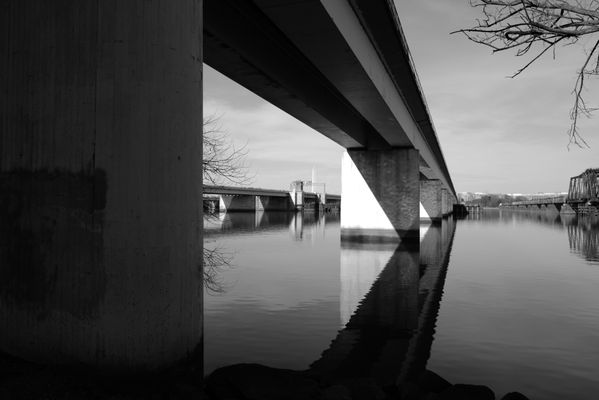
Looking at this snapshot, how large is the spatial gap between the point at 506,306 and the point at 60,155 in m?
10.6

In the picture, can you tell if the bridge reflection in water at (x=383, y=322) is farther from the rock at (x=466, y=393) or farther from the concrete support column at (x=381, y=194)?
the concrete support column at (x=381, y=194)

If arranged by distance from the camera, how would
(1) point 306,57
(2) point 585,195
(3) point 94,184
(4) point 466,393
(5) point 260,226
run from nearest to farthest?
1. (3) point 94,184
2. (4) point 466,393
3. (1) point 306,57
4. (5) point 260,226
5. (2) point 585,195

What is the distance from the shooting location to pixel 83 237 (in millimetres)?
5000

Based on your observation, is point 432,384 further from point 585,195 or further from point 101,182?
point 585,195

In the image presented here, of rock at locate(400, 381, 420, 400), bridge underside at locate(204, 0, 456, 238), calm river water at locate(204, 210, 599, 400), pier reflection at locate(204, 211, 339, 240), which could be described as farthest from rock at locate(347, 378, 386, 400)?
A: pier reflection at locate(204, 211, 339, 240)

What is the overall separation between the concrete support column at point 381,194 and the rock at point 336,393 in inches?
956

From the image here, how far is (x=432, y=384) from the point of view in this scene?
19.3 feet

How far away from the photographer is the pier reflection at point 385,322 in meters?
6.82

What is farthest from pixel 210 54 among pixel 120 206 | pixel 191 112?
pixel 120 206

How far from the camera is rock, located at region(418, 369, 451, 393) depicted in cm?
583

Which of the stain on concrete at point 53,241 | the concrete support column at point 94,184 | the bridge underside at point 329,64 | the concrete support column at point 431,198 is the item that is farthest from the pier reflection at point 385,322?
the concrete support column at point 431,198

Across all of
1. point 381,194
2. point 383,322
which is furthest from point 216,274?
point 381,194

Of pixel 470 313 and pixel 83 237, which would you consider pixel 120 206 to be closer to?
pixel 83 237

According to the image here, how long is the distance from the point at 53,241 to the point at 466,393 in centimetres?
529
